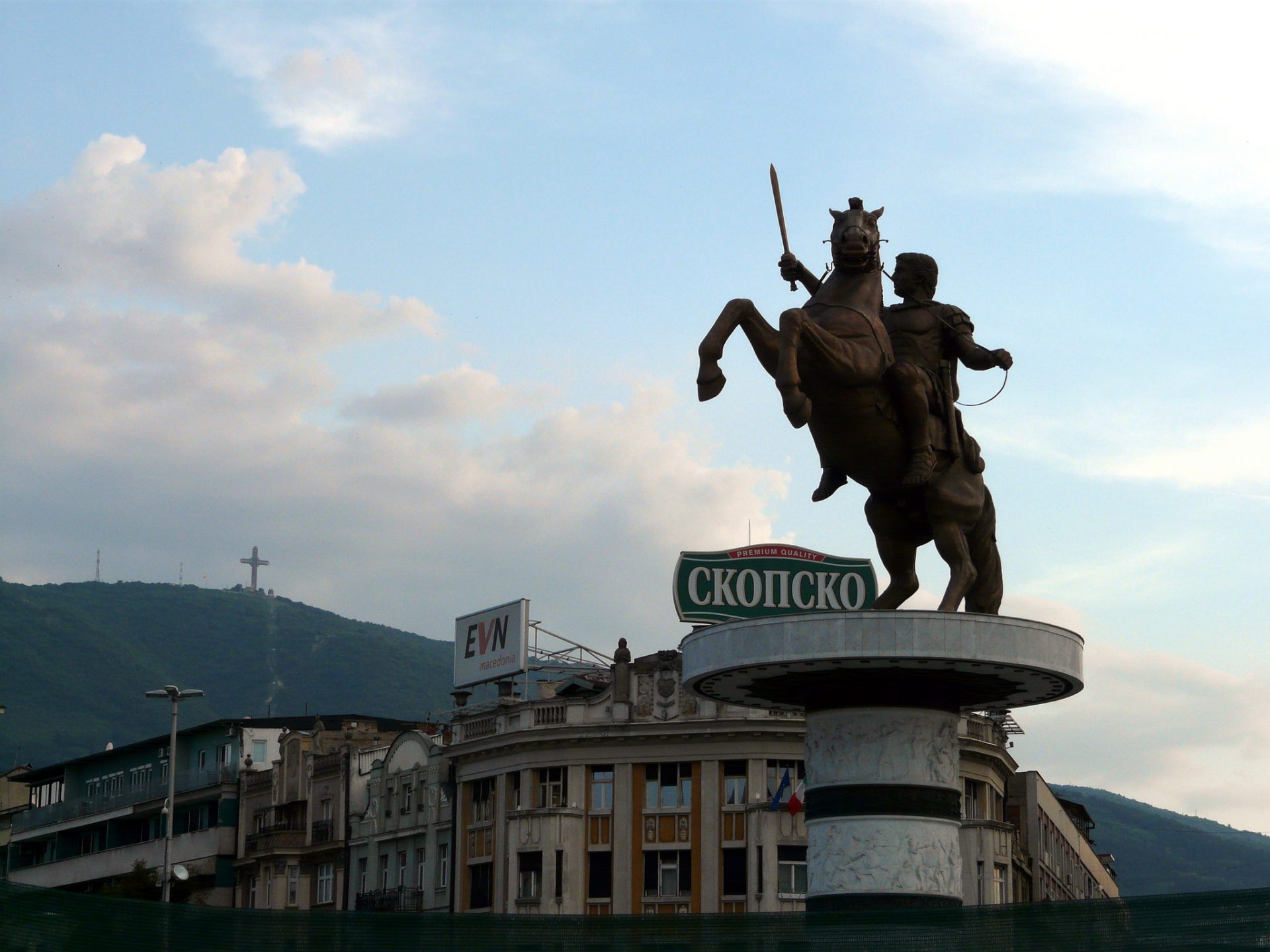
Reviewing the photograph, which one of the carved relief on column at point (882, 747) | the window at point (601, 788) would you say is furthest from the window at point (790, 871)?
the carved relief on column at point (882, 747)

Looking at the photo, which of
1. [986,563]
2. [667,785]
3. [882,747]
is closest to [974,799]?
[667,785]

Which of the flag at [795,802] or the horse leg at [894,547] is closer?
the horse leg at [894,547]

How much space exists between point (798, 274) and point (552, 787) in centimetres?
5402

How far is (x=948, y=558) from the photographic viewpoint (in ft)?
81.1

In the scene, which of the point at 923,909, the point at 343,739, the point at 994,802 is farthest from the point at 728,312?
the point at 343,739

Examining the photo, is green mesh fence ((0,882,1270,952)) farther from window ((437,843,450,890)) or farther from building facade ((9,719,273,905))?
building facade ((9,719,273,905))

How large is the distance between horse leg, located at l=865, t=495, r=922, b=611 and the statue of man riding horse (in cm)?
2

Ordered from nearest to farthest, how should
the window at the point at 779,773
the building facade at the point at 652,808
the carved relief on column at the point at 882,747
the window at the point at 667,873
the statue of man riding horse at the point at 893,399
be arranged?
the statue of man riding horse at the point at 893,399 < the carved relief on column at the point at 882,747 < the window at the point at 779,773 < the building facade at the point at 652,808 < the window at the point at 667,873

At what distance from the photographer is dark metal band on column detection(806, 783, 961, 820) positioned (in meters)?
23.4

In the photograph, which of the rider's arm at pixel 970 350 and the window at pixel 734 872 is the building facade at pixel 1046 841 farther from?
the rider's arm at pixel 970 350

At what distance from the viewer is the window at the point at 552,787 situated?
76.4m

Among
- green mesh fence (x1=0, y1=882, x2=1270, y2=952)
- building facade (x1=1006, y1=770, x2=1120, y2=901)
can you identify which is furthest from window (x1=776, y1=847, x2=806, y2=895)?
green mesh fence (x1=0, y1=882, x2=1270, y2=952)

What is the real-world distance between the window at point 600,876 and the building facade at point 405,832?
7.91 m

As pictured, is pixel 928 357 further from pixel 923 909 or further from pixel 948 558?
pixel 923 909
